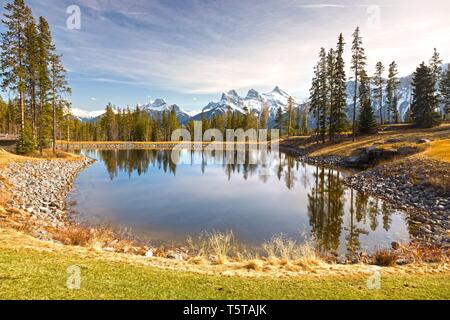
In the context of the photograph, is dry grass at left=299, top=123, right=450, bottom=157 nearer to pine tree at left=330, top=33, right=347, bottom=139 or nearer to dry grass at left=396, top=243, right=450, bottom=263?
pine tree at left=330, top=33, right=347, bottom=139

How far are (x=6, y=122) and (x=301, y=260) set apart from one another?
133m

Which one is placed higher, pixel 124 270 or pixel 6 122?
pixel 6 122

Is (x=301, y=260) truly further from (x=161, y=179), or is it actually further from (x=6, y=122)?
(x=6, y=122)

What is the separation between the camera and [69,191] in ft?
81.5

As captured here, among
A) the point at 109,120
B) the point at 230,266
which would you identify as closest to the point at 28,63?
the point at 230,266

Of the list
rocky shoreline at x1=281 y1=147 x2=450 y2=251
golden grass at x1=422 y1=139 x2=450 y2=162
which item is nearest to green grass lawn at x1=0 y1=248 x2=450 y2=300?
rocky shoreline at x1=281 y1=147 x2=450 y2=251

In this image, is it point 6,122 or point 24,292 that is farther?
point 6,122

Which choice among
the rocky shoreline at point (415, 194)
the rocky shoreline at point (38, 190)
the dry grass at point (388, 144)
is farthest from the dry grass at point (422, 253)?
the dry grass at point (388, 144)

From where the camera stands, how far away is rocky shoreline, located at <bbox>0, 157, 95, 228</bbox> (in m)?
15.8

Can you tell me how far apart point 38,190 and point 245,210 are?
15683 millimetres

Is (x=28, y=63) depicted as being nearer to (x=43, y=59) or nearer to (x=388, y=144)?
(x=43, y=59)
